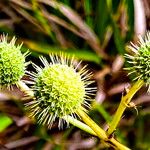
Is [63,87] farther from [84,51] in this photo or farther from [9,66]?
[84,51]

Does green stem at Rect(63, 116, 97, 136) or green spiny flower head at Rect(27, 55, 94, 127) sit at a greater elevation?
green spiny flower head at Rect(27, 55, 94, 127)

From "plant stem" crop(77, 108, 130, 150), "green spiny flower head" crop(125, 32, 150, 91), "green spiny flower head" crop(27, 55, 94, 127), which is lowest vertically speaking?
"plant stem" crop(77, 108, 130, 150)

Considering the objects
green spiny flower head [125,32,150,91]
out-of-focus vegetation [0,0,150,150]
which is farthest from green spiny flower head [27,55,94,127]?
out-of-focus vegetation [0,0,150,150]

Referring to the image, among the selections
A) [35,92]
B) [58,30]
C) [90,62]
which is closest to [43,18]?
[58,30]

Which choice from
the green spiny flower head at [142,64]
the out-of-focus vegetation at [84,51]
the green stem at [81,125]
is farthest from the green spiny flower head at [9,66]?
the out-of-focus vegetation at [84,51]

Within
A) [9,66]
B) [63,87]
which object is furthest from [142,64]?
[9,66]

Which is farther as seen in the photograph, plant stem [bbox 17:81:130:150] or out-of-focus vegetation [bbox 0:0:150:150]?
out-of-focus vegetation [bbox 0:0:150:150]

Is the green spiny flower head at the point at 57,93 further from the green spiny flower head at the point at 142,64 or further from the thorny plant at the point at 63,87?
the green spiny flower head at the point at 142,64

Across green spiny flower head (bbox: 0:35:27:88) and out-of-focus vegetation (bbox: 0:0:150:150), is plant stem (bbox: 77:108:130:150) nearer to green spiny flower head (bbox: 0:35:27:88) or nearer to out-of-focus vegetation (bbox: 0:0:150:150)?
green spiny flower head (bbox: 0:35:27:88)
